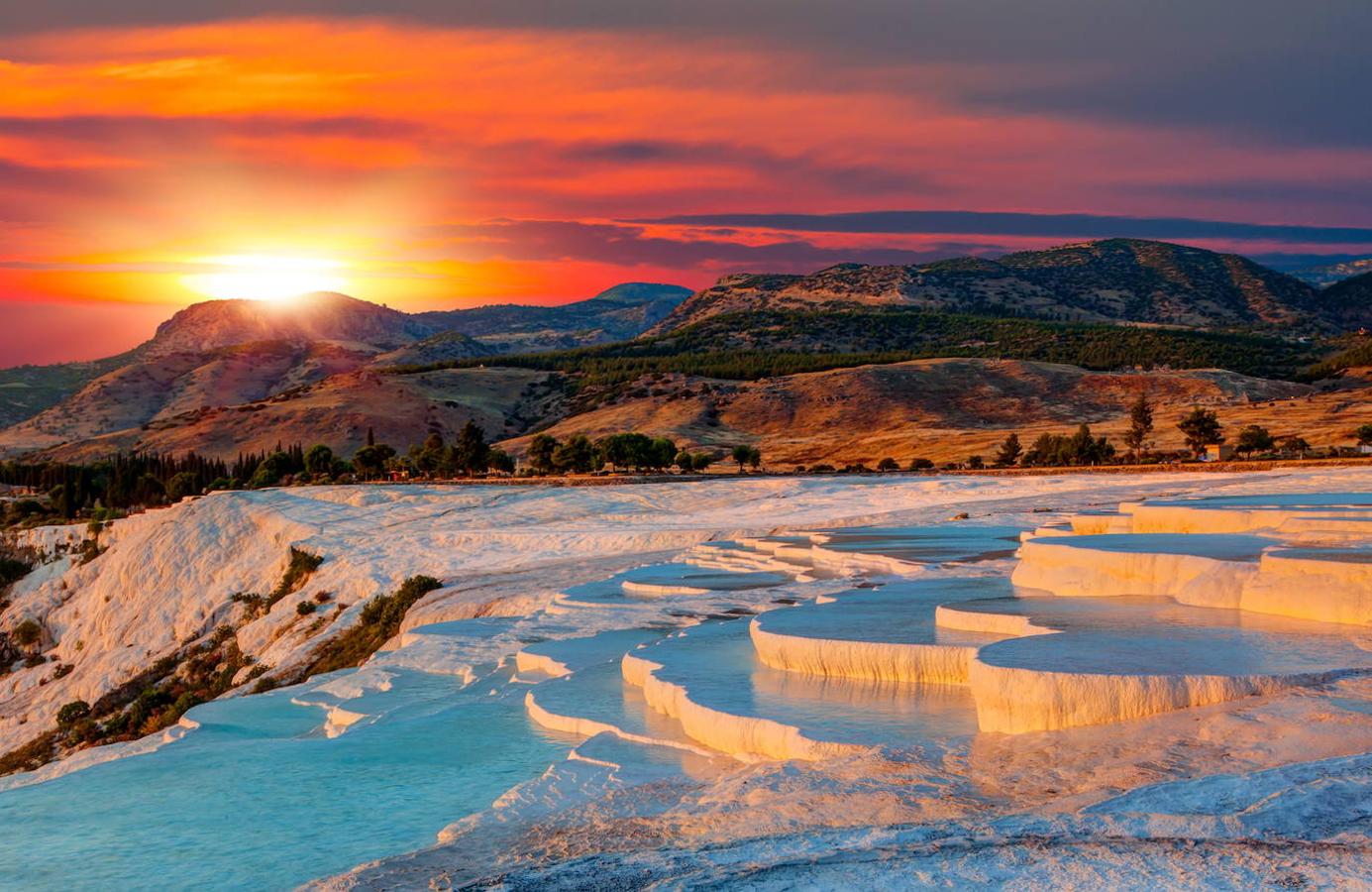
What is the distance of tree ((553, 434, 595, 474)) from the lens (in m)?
71.8

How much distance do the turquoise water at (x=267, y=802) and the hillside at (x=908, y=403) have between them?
260ft

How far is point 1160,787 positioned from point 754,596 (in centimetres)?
1334

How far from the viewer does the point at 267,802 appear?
1311 cm

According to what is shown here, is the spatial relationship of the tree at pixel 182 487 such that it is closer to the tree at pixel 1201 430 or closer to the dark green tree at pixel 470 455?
the dark green tree at pixel 470 455

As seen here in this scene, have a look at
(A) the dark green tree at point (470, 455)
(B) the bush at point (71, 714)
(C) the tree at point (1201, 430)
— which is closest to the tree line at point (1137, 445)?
(C) the tree at point (1201, 430)

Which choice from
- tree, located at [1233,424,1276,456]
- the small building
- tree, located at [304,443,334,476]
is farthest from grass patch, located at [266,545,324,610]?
tree, located at [304,443,334,476]

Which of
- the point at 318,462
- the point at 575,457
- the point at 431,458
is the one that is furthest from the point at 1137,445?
the point at 318,462

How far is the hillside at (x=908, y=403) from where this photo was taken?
10519 cm

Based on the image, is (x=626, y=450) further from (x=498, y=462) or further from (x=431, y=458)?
(x=431, y=458)

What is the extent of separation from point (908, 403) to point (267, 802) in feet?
379

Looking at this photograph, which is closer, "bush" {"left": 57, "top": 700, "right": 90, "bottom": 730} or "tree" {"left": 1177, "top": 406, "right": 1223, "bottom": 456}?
"bush" {"left": 57, "top": 700, "right": 90, "bottom": 730}

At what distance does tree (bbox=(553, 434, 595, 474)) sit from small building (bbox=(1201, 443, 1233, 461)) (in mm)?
33052

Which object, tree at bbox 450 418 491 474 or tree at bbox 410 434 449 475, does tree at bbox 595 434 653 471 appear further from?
tree at bbox 410 434 449 475

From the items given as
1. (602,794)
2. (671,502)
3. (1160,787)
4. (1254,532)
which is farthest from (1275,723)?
(671,502)
